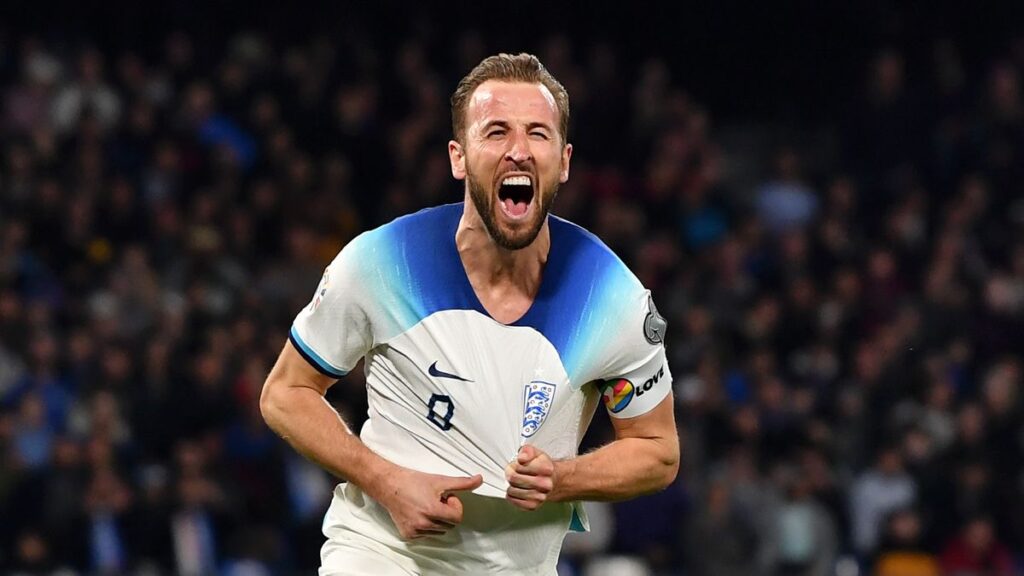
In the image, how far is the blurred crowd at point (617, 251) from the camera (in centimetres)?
1104

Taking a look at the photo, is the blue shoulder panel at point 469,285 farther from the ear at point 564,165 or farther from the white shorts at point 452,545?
the white shorts at point 452,545

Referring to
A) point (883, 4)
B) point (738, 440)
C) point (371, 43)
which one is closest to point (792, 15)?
point (883, 4)

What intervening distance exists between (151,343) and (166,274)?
100cm

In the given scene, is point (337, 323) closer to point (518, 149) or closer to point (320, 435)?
point (320, 435)

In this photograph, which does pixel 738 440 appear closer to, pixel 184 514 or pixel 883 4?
pixel 184 514

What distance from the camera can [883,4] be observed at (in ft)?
53.7

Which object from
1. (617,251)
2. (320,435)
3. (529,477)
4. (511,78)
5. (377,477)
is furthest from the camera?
(617,251)

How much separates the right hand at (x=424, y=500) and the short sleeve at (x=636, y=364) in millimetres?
540

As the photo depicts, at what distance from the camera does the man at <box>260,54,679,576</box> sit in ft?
15.5

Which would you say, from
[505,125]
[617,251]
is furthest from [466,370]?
[617,251]

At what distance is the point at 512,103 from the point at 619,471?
106 centimetres

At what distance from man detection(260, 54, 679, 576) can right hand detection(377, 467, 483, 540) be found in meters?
0.06

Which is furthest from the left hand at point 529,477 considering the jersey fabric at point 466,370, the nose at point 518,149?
the nose at point 518,149

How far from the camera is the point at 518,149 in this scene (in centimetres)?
470
